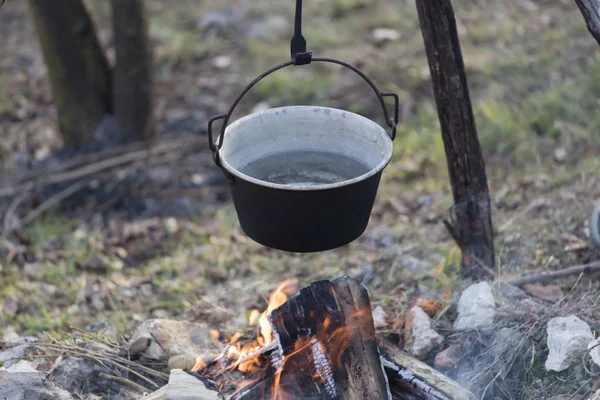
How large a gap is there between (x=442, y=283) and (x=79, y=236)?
104 inches

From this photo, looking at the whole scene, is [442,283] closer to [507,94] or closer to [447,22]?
[447,22]

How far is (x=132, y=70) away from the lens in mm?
5547

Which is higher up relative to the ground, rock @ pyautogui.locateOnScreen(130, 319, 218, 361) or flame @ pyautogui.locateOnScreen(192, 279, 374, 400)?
flame @ pyautogui.locateOnScreen(192, 279, 374, 400)

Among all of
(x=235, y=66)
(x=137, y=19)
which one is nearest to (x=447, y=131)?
(x=137, y=19)

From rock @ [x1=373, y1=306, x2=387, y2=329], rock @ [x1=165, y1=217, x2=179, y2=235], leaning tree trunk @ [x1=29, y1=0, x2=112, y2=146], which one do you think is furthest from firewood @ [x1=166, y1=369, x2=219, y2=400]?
leaning tree trunk @ [x1=29, y1=0, x2=112, y2=146]

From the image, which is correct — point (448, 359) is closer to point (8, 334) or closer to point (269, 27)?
point (8, 334)

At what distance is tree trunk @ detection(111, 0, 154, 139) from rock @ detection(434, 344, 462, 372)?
11.7ft

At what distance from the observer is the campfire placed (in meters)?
2.74

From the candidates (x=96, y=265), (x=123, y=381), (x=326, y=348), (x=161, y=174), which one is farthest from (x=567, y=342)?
(x=161, y=174)

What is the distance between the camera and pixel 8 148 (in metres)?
5.95

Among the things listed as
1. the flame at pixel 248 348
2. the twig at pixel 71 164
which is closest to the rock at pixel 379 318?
the flame at pixel 248 348

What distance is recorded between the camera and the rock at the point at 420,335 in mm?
3074

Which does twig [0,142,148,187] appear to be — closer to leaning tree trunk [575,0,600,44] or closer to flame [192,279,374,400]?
flame [192,279,374,400]

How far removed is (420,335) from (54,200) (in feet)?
10.7
